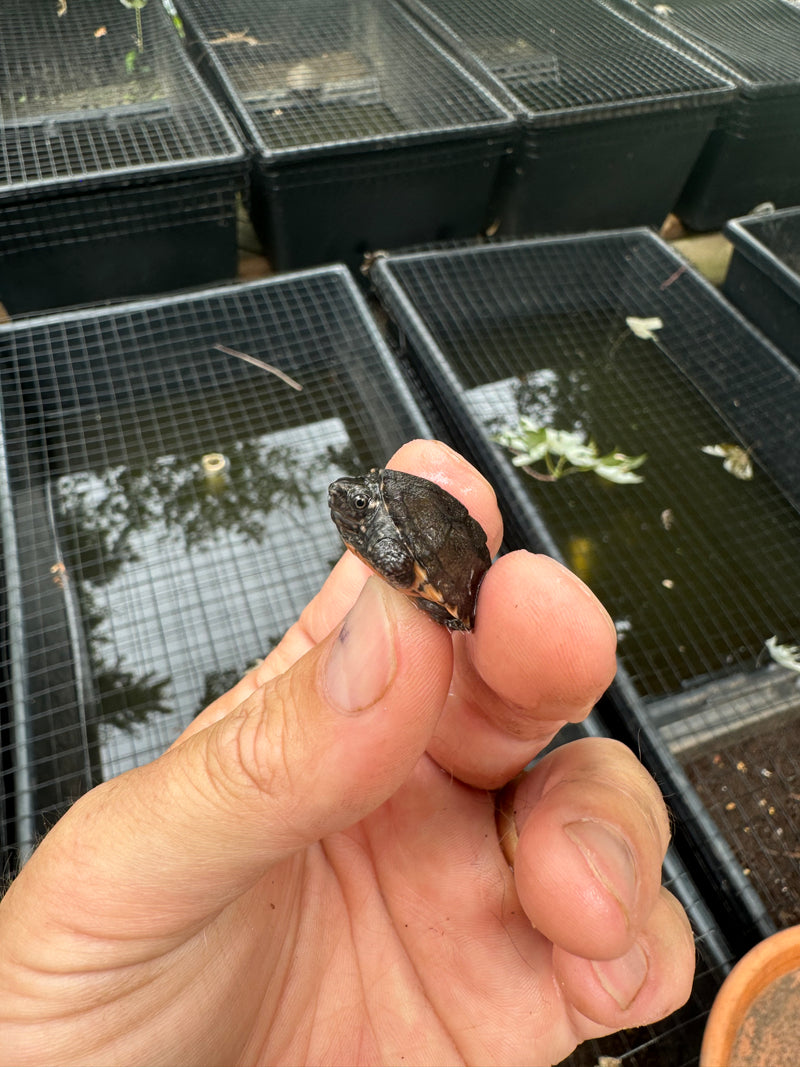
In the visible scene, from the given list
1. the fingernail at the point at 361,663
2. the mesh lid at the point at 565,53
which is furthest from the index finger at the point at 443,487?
the mesh lid at the point at 565,53

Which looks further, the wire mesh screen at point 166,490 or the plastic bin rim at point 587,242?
the plastic bin rim at point 587,242

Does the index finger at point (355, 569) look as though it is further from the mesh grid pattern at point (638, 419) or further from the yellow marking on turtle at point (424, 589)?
the mesh grid pattern at point (638, 419)

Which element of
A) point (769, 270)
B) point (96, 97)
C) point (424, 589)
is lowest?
point (96, 97)

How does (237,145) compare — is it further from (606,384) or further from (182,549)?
(606,384)

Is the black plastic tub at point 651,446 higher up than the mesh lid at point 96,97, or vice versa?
the mesh lid at point 96,97

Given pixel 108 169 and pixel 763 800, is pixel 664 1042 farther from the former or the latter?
pixel 108 169

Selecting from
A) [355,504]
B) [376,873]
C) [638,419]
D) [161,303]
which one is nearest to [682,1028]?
[376,873]

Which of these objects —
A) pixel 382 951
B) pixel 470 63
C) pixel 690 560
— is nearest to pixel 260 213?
pixel 470 63
